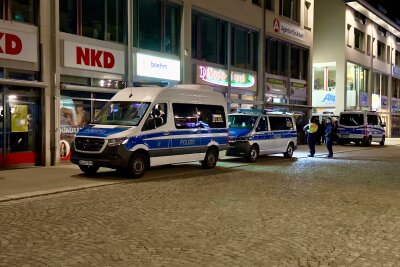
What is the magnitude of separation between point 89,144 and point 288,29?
834 inches

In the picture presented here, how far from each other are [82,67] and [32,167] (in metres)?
3.84

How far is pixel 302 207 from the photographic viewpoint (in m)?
9.05

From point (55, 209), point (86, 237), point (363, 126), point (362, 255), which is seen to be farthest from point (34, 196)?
point (363, 126)

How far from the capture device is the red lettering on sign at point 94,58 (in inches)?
647

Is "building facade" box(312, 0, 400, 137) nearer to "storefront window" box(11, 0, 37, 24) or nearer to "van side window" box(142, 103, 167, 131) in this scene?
"van side window" box(142, 103, 167, 131)

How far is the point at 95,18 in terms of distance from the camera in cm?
1762

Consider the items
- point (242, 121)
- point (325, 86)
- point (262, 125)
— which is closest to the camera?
point (262, 125)

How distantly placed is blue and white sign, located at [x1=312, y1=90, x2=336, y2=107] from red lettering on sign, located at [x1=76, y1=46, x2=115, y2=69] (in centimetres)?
2571

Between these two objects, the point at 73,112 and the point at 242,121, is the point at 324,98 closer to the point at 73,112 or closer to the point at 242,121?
the point at 242,121

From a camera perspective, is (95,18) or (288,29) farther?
(288,29)

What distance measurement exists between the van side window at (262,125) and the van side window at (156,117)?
5622mm

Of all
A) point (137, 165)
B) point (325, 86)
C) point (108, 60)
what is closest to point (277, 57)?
point (325, 86)

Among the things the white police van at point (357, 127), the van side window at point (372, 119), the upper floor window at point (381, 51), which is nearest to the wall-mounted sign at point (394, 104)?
the upper floor window at point (381, 51)

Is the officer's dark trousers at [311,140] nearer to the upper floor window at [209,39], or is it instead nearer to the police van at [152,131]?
the police van at [152,131]
